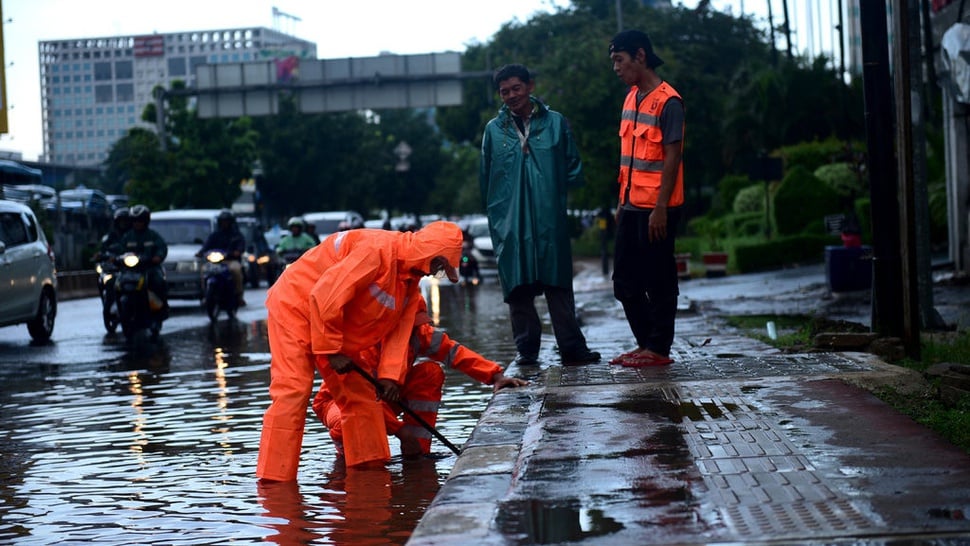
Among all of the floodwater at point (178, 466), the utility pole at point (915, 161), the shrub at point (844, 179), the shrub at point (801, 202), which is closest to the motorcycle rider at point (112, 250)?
the floodwater at point (178, 466)

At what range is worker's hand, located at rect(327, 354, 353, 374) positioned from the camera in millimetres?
6758

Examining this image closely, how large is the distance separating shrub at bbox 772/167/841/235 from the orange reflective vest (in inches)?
835

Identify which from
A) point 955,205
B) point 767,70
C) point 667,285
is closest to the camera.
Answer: point 667,285

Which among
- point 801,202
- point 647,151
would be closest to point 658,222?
point 647,151

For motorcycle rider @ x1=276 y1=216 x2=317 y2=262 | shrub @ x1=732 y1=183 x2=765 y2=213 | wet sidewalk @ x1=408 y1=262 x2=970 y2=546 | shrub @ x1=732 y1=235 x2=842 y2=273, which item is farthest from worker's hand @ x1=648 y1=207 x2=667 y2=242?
shrub @ x1=732 y1=183 x2=765 y2=213

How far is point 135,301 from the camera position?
1753 cm

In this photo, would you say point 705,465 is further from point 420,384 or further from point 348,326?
point 420,384

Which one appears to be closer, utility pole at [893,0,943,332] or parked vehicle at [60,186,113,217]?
utility pole at [893,0,943,332]

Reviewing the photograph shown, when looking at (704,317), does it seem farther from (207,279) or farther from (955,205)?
(207,279)

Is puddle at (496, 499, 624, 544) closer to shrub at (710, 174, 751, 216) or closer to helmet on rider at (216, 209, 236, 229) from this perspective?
helmet on rider at (216, 209, 236, 229)

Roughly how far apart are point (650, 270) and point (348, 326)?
2.41 metres

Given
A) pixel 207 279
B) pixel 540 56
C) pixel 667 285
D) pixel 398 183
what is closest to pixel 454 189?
pixel 398 183

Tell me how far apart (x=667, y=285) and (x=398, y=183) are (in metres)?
80.9

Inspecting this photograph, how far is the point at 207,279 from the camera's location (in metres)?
20.6
